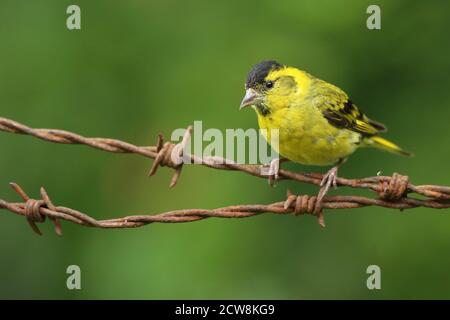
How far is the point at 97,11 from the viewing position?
252 inches

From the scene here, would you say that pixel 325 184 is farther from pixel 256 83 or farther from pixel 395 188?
pixel 256 83

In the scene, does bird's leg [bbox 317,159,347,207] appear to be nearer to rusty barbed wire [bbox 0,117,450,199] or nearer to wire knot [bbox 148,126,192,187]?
rusty barbed wire [bbox 0,117,450,199]

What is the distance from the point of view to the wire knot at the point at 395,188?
351 cm

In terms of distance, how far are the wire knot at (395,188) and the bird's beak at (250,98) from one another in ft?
4.59

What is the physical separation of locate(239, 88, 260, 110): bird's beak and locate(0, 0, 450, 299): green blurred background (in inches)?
35.5

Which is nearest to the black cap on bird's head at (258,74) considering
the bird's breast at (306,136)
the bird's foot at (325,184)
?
the bird's breast at (306,136)

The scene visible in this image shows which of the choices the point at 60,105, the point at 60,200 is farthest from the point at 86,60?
the point at 60,200

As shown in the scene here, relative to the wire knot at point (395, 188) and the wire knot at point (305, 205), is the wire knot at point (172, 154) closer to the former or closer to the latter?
the wire knot at point (305, 205)

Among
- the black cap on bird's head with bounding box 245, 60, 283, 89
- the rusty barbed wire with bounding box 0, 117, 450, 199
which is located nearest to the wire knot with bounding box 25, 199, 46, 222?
the rusty barbed wire with bounding box 0, 117, 450, 199

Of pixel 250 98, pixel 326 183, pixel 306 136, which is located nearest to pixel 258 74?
pixel 250 98

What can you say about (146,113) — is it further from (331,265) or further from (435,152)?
(435,152)

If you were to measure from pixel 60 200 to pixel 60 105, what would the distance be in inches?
31.3

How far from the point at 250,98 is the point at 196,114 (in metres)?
1.18

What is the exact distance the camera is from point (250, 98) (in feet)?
15.6
